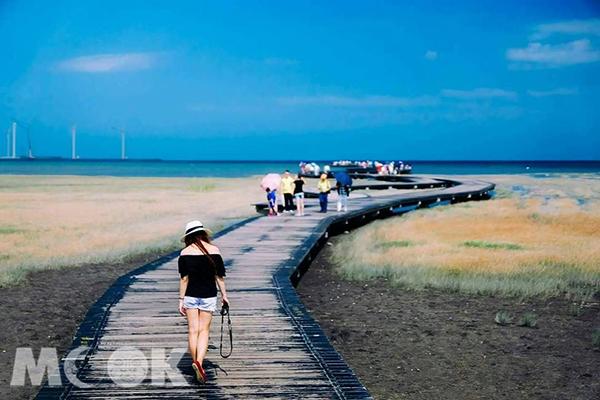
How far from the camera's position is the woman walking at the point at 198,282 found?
22.2ft

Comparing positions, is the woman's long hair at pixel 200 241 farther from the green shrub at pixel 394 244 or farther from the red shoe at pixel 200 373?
the green shrub at pixel 394 244

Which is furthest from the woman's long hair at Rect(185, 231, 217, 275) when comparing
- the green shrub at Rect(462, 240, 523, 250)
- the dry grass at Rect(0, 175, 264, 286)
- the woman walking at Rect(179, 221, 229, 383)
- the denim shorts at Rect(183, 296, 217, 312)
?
the green shrub at Rect(462, 240, 523, 250)

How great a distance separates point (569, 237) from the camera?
22.4 metres

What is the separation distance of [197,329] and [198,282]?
0.47 metres

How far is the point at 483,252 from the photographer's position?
19250mm

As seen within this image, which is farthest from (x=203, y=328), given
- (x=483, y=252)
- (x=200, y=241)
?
(x=483, y=252)

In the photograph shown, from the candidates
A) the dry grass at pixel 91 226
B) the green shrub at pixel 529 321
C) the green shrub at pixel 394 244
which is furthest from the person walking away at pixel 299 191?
the green shrub at pixel 529 321

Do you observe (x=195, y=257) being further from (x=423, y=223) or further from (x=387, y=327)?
(x=423, y=223)

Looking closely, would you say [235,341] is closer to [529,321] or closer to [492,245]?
[529,321]

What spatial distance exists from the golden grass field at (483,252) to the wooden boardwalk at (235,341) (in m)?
3.37

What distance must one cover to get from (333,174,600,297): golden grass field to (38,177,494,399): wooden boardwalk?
337cm

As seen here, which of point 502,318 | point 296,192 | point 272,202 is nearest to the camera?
point 502,318

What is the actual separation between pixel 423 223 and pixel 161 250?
1161cm

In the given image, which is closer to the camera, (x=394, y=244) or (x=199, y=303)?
(x=199, y=303)
